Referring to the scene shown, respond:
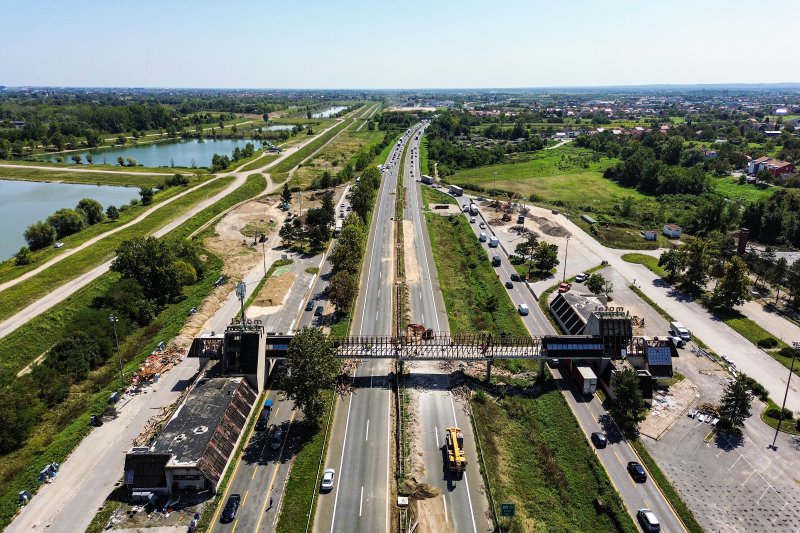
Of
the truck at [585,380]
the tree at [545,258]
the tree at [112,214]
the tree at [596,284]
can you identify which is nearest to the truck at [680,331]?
the tree at [596,284]

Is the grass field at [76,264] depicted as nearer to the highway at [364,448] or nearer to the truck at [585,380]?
the highway at [364,448]

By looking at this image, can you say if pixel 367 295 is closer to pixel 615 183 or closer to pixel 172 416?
pixel 172 416

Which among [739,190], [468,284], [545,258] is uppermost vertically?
[739,190]

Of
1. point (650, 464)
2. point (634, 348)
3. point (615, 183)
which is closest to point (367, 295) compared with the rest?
point (634, 348)

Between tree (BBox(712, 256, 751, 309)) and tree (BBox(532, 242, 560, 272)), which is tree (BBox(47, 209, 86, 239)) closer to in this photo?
tree (BBox(532, 242, 560, 272))

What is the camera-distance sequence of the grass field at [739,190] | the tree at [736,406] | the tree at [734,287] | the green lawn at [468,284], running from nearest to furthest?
the tree at [736,406] < the green lawn at [468,284] < the tree at [734,287] < the grass field at [739,190]

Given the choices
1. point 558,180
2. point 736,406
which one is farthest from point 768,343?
point 558,180

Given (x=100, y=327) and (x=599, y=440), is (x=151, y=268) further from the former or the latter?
(x=599, y=440)

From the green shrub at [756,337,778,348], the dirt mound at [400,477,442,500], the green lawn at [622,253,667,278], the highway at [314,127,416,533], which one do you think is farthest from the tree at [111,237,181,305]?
the green shrub at [756,337,778,348]
